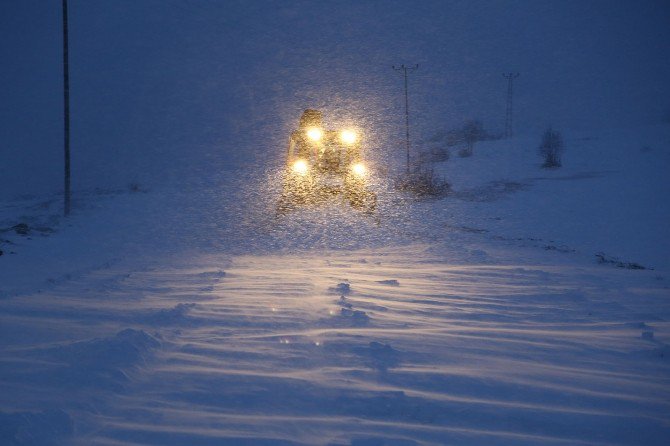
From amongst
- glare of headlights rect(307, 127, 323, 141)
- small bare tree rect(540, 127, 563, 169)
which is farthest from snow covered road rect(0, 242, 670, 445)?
small bare tree rect(540, 127, 563, 169)

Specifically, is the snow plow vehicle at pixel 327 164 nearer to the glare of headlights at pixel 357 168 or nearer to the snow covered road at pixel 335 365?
the glare of headlights at pixel 357 168

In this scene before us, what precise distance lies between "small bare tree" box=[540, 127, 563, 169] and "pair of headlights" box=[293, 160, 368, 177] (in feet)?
45.4

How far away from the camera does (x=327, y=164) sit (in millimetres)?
14281

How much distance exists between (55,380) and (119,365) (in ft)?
1.04

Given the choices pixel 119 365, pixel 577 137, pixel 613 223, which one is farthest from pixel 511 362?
pixel 577 137

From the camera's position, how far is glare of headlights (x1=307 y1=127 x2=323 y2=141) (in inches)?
573

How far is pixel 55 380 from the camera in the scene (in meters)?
2.38

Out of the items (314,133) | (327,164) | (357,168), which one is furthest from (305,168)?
(357,168)

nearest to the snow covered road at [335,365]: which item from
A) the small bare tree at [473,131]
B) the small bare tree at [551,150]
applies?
the small bare tree at [551,150]

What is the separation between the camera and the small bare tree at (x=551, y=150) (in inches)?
959

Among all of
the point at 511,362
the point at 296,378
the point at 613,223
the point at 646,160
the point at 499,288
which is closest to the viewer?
the point at 296,378

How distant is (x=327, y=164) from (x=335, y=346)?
1159 centimetres

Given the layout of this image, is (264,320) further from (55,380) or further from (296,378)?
(55,380)

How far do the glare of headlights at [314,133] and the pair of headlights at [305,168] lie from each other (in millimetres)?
1067
